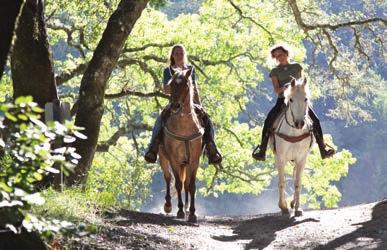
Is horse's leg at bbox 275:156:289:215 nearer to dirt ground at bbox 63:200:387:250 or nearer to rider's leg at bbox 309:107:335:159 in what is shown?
dirt ground at bbox 63:200:387:250

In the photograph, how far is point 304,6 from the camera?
1720 cm

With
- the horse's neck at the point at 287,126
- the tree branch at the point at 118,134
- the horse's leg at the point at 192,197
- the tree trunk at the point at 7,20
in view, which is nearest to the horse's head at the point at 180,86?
the horse's leg at the point at 192,197

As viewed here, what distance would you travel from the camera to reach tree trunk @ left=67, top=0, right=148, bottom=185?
35.6 ft

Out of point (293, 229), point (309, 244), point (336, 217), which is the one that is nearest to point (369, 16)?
point (336, 217)

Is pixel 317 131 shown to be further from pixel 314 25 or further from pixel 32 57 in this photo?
pixel 314 25

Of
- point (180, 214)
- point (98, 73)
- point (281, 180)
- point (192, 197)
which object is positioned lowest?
point (180, 214)

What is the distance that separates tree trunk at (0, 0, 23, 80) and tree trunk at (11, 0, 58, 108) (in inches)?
221

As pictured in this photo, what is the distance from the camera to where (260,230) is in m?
10.2

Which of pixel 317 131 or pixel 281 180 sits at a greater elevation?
pixel 317 131

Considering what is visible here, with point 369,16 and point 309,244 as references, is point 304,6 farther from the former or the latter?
point 309,244

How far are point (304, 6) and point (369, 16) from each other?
5.91 feet

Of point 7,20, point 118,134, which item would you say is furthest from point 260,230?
point 118,134

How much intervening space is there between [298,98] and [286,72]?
2.59 ft

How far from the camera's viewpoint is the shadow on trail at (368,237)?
24.0 feet
